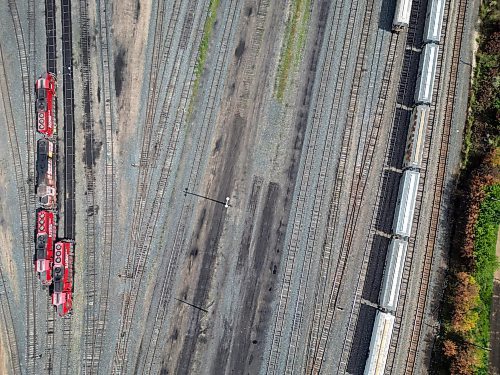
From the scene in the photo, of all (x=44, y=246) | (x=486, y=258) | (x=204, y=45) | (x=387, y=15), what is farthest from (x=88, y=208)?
(x=486, y=258)

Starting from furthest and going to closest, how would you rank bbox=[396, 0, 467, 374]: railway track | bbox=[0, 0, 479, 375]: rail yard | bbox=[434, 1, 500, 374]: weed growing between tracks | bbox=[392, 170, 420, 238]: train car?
bbox=[0, 0, 479, 375]: rail yard → bbox=[396, 0, 467, 374]: railway track → bbox=[392, 170, 420, 238]: train car → bbox=[434, 1, 500, 374]: weed growing between tracks

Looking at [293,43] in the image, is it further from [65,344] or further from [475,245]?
[65,344]

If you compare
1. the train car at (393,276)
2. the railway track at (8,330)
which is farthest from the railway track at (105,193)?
the train car at (393,276)

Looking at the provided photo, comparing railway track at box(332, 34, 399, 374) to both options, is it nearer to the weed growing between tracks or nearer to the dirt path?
→ the weed growing between tracks

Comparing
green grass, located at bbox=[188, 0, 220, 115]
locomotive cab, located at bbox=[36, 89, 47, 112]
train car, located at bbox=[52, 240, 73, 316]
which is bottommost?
train car, located at bbox=[52, 240, 73, 316]

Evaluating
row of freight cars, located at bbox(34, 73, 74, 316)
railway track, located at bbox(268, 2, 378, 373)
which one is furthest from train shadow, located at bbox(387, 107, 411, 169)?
row of freight cars, located at bbox(34, 73, 74, 316)

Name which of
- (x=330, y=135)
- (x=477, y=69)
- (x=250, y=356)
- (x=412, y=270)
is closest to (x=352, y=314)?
(x=412, y=270)

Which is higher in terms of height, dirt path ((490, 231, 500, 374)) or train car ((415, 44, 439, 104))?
train car ((415, 44, 439, 104))

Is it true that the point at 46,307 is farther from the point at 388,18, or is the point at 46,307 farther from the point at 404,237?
the point at 388,18
